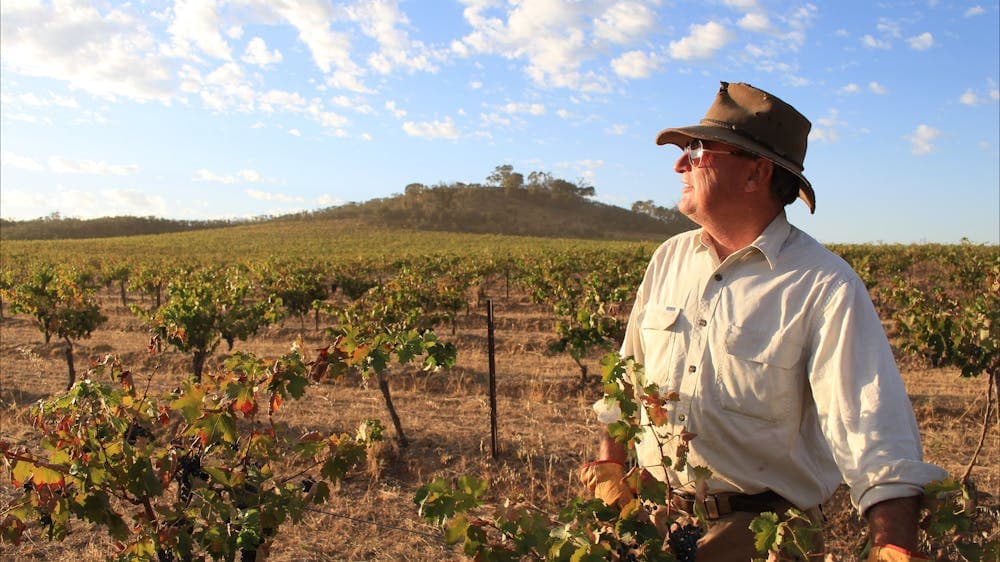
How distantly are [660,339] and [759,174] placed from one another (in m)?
0.60

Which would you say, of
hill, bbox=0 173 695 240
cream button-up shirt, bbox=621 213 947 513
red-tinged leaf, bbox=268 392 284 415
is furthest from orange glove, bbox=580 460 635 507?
hill, bbox=0 173 695 240

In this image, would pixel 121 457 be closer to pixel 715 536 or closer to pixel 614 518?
pixel 614 518

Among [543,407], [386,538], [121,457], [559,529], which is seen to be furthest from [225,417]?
[543,407]

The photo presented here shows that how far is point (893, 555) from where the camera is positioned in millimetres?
1448

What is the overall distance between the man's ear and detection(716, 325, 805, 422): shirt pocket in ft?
1.46

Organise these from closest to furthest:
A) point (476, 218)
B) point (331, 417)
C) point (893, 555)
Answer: point (893, 555) → point (331, 417) → point (476, 218)

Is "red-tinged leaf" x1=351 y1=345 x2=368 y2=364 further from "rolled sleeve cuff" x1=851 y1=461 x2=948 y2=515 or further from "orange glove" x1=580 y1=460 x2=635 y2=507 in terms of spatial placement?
"rolled sleeve cuff" x1=851 y1=461 x2=948 y2=515

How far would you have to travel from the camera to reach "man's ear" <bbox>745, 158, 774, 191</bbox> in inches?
80.8

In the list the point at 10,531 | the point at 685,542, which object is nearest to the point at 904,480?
the point at 685,542

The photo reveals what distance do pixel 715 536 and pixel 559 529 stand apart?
0.58m

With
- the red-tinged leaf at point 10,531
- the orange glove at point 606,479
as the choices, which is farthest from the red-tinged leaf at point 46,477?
the orange glove at point 606,479

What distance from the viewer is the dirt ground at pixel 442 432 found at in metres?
4.55

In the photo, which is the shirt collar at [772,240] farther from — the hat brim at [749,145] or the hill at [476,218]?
the hill at [476,218]

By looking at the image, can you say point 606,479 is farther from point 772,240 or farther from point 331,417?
point 331,417
